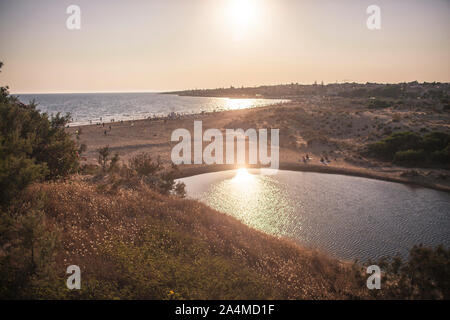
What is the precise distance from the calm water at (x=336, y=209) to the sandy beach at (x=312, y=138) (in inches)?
107

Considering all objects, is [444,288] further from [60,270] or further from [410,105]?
[410,105]

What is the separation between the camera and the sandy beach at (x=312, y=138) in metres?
26.9

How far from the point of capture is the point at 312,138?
4150 cm

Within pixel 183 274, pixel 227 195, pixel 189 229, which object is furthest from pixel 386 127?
pixel 183 274

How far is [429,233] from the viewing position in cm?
1501

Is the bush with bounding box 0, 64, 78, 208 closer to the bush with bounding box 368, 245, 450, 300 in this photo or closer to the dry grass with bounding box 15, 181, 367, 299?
the dry grass with bounding box 15, 181, 367, 299

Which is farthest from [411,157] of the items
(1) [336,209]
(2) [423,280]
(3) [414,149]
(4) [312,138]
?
(2) [423,280]

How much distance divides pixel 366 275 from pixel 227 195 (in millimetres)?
12369

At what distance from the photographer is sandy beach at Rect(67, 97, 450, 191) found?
26891 millimetres

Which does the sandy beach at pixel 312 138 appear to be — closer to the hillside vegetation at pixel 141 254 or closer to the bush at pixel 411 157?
the bush at pixel 411 157

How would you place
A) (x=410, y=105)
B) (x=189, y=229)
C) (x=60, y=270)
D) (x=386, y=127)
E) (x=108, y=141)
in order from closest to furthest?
(x=60, y=270)
(x=189, y=229)
(x=386, y=127)
(x=108, y=141)
(x=410, y=105)

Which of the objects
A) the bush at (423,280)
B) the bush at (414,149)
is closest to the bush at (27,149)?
the bush at (423,280)

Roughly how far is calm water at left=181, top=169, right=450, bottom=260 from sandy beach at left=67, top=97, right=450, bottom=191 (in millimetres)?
2720

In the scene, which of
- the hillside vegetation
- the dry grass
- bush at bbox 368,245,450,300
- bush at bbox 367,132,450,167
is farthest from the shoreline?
bush at bbox 368,245,450,300
